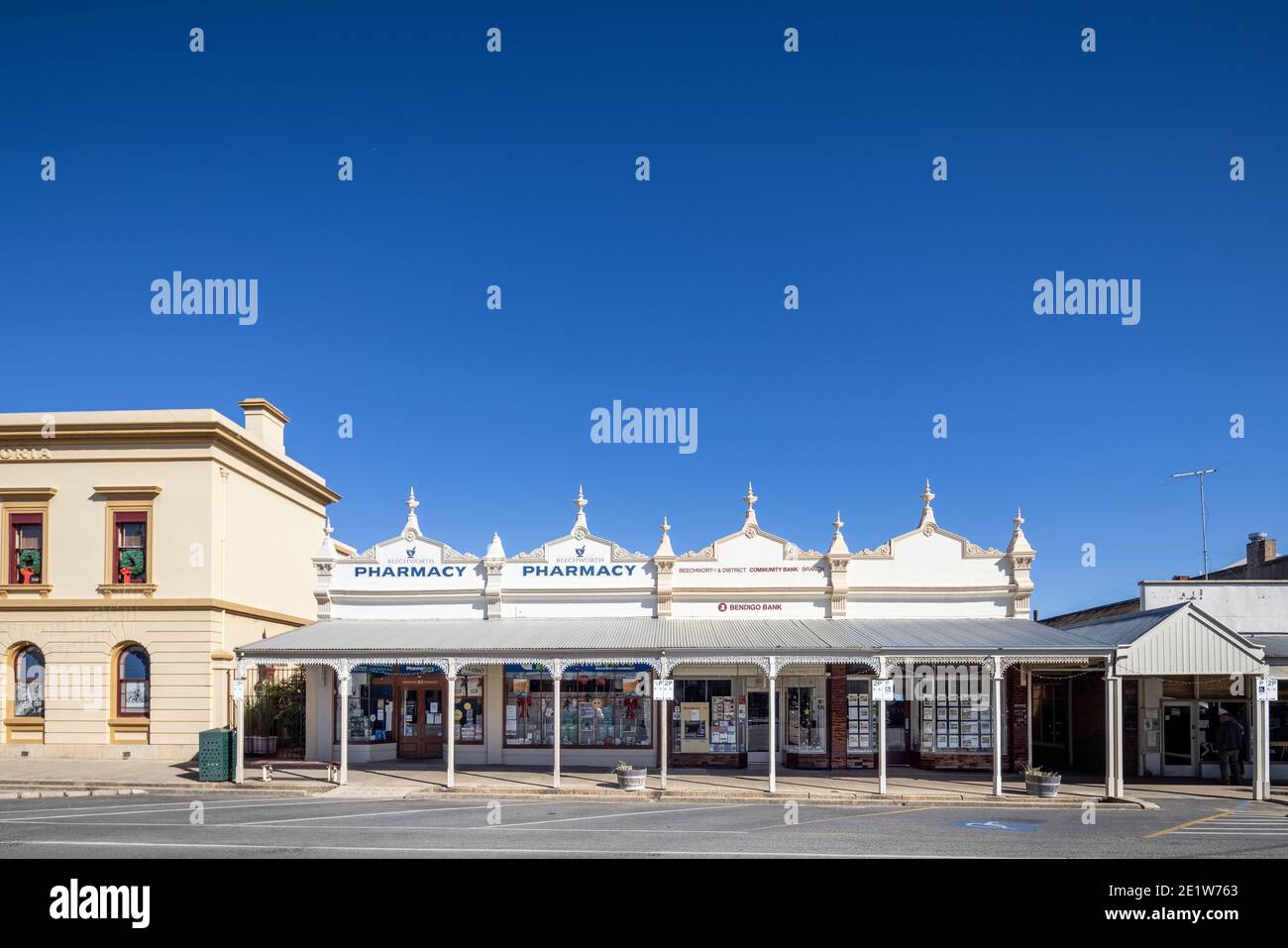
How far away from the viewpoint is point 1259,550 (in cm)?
3616

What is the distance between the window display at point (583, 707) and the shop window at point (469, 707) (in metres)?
0.74

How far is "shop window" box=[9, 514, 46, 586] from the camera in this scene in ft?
89.4

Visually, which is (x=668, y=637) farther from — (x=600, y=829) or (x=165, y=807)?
(x=165, y=807)

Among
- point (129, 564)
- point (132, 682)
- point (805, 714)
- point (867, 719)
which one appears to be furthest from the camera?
point (129, 564)

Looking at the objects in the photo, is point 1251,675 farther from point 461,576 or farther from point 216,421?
point 216,421

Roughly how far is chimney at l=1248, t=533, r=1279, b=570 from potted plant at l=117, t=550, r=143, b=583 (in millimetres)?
35695

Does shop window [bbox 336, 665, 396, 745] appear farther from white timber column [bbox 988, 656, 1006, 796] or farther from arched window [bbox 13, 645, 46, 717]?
white timber column [bbox 988, 656, 1006, 796]

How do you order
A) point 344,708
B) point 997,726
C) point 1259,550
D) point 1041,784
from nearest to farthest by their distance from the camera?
point 997,726 → point 1041,784 → point 344,708 → point 1259,550

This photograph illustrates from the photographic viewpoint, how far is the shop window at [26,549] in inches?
1072

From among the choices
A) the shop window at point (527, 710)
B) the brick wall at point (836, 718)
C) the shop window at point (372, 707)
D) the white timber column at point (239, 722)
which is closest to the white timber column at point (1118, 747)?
the brick wall at point (836, 718)

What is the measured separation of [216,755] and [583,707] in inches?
342

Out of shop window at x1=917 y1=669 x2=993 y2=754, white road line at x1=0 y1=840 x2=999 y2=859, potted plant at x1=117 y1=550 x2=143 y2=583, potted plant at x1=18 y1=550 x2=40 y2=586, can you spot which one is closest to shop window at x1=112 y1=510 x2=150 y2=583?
potted plant at x1=117 y1=550 x2=143 y2=583

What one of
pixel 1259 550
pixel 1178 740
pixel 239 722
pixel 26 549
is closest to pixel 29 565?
pixel 26 549

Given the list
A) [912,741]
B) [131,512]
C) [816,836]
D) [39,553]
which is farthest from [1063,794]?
[39,553]
